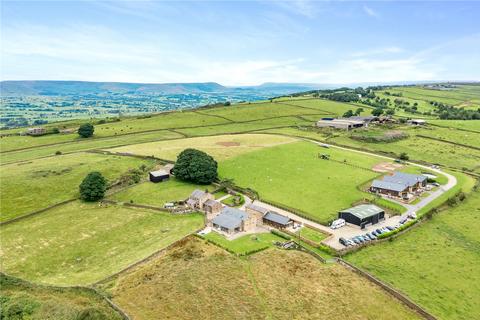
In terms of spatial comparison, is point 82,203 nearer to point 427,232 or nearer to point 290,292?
point 290,292

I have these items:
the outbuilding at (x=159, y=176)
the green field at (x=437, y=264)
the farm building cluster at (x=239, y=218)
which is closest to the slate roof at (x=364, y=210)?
the green field at (x=437, y=264)

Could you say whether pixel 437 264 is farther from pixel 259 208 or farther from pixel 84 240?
pixel 84 240

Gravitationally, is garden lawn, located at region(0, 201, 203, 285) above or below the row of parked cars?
below

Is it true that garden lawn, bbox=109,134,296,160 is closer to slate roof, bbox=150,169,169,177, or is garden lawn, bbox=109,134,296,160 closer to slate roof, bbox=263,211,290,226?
slate roof, bbox=150,169,169,177

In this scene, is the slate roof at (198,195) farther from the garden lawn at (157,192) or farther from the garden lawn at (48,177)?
the garden lawn at (48,177)

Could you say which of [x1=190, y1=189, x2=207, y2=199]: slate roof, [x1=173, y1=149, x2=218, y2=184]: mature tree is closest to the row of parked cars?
[x1=190, y1=189, x2=207, y2=199]: slate roof

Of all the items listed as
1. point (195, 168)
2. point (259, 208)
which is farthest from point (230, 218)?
point (195, 168)
